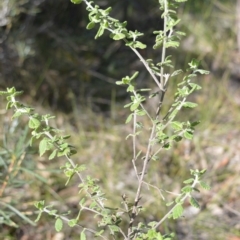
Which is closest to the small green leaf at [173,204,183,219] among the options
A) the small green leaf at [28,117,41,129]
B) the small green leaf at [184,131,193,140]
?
the small green leaf at [184,131,193,140]

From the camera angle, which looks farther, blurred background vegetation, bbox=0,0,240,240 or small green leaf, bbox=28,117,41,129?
blurred background vegetation, bbox=0,0,240,240

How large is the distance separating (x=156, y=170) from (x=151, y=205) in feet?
0.75

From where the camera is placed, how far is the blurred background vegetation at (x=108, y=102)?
84.0 inches

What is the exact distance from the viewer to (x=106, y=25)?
40.1 inches

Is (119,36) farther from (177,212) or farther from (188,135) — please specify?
(177,212)

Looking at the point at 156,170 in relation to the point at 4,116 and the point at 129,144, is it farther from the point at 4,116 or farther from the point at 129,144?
the point at 4,116

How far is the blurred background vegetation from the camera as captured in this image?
2.13 meters

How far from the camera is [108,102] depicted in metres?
2.83

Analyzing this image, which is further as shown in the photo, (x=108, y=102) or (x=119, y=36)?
(x=108, y=102)

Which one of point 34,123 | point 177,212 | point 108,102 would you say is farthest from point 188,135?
point 108,102

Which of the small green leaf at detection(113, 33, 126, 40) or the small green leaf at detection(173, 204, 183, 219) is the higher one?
the small green leaf at detection(113, 33, 126, 40)

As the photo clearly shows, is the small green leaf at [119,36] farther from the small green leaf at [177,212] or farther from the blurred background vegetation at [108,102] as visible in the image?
the blurred background vegetation at [108,102]

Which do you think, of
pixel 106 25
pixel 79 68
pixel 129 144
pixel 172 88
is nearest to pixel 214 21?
pixel 172 88

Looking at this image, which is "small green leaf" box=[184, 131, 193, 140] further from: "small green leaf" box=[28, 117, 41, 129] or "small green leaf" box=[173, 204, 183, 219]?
"small green leaf" box=[28, 117, 41, 129]
